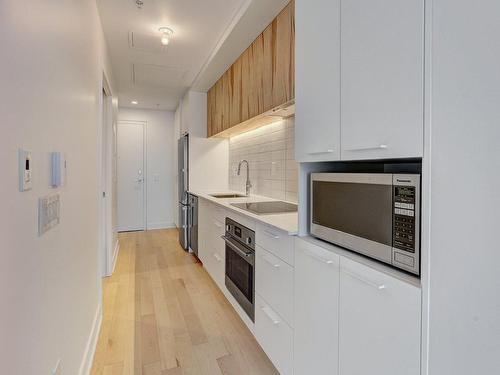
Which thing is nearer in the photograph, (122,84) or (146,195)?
(122,84)

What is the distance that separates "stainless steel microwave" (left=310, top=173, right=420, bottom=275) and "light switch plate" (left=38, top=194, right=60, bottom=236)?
1.09 m

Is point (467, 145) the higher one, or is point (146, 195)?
point (467, 145)

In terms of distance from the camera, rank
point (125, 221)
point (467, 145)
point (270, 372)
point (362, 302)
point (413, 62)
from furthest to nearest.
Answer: point (125, 221)
point (270, 372)
point (362, 302)
point (413, 62)
point (467, 145)

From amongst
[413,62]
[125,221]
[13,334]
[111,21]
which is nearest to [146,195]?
[125,221]

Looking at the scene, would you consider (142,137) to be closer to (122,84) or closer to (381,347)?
(122,84)

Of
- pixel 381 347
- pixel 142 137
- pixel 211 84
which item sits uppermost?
pixel 211 84

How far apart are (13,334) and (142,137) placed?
5405 millimetres

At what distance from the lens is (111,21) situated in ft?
8.06

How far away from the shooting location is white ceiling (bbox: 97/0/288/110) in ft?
7.23

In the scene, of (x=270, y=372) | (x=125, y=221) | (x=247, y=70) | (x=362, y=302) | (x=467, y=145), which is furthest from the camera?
(x=125, y=221)

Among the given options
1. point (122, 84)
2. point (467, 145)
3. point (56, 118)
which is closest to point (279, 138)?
point (56, 118)

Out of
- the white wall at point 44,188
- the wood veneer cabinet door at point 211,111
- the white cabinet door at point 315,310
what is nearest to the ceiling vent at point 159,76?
the wood veneer cabinet door at point 211,111

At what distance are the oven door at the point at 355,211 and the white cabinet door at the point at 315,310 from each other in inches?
4.1

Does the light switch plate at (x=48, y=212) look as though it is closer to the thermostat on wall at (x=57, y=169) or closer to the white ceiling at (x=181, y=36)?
the thermostat on wall at (x=57, y=169)
